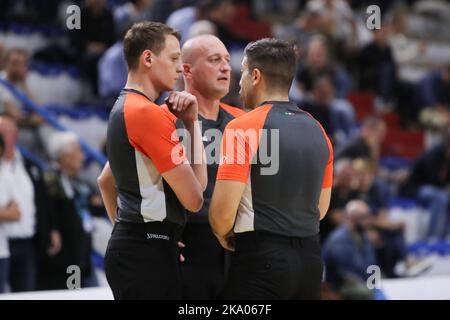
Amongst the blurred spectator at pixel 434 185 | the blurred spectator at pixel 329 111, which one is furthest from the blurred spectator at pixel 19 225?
the blurred spectator at pixel 434 185

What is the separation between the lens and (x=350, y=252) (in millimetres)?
7996

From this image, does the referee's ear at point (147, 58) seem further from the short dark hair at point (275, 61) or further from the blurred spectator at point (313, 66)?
the blurred spectator at point (313, 66)

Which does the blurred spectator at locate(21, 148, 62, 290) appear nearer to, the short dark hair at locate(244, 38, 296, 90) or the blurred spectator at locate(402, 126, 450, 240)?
the short dark hair at locate(244, 38, 296, 90)

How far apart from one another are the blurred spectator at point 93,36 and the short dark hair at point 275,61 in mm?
5837

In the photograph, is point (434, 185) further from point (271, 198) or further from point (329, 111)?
point (271, 198)

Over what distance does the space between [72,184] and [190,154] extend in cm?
349

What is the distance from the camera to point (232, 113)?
492 cm

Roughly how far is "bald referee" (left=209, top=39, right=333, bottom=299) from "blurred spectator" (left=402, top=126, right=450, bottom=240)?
645 centimetres

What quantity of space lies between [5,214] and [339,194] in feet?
10.6

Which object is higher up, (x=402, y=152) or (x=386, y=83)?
(x=386, y=83)

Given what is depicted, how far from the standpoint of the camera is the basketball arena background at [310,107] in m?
7.30

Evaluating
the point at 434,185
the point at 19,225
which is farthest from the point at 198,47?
the point at 434,185

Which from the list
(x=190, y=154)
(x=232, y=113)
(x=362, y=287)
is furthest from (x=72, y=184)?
(x=190, y=154)
